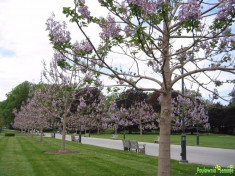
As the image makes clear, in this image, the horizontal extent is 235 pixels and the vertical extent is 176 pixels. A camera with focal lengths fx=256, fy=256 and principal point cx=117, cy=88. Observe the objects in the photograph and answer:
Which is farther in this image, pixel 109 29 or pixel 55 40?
pixel 55 40

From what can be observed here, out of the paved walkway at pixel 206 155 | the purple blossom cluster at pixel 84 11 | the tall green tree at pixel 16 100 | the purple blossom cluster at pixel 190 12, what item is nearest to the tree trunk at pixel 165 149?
the purple blossom cluster at pixel 190 12

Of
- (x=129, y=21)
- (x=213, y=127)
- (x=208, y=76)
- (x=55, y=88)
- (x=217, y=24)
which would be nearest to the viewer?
(x=217, y=24)

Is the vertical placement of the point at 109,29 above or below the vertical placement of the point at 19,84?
below

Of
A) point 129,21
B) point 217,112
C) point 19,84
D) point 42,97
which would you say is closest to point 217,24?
point 129,21

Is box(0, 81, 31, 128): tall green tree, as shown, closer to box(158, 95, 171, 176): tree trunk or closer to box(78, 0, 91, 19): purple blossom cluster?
box(78, 0, 91, 19): purple blossom cluster

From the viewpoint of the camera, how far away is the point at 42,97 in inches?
756

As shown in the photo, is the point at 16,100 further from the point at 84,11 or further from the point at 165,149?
the point at 165,149

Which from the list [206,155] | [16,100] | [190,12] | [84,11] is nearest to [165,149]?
[190,12]

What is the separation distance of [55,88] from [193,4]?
42.0ft

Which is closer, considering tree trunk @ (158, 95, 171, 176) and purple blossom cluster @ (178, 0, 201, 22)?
purple blossom cluster @ (178, 0, 201, 22)

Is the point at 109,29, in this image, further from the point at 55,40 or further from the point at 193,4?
the point at 193,4

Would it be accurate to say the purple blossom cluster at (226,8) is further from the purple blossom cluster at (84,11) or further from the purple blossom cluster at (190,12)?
the purple blossom cluster at (84,11)

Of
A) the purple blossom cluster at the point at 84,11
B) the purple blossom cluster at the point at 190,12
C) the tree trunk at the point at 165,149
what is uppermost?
the purple blossom cluster at the point at 84,11

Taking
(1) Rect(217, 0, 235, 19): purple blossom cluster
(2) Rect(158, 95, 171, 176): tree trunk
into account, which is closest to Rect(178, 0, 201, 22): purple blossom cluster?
(1) Rect(217, 0, 235, 19): purple blossom cluster
